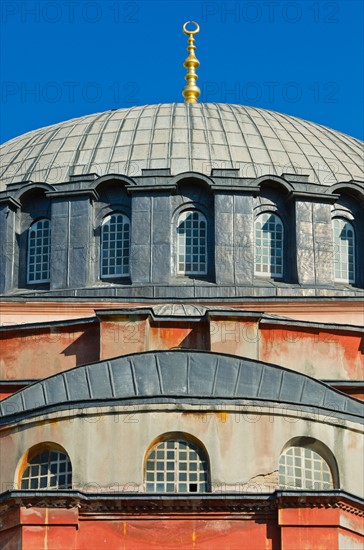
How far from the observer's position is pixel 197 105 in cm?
4850

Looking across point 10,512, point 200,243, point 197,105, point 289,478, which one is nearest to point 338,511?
point 289,478

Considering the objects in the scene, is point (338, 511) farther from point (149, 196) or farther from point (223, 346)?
point (149, 196)

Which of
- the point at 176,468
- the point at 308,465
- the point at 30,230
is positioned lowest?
the point at 176,468

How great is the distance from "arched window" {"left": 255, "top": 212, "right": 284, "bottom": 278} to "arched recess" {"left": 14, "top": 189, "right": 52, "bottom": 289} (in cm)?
522

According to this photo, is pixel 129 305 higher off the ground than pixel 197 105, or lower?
lower

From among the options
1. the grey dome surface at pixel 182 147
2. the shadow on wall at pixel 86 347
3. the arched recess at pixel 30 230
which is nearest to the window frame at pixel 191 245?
the grey dome surface at pixel 182 147

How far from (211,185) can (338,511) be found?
1321 centimetres

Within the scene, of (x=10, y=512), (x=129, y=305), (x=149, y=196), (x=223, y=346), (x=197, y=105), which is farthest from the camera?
(x=197, y=105)

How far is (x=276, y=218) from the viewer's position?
42562 millimetres

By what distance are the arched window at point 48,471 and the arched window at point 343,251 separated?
1308 cm

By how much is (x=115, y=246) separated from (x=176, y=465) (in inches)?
464

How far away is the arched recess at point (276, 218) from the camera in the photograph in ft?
138

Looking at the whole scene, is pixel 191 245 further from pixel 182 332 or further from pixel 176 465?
pixel 176 465

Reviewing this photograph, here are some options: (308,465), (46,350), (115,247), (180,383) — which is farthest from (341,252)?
(308,465)
